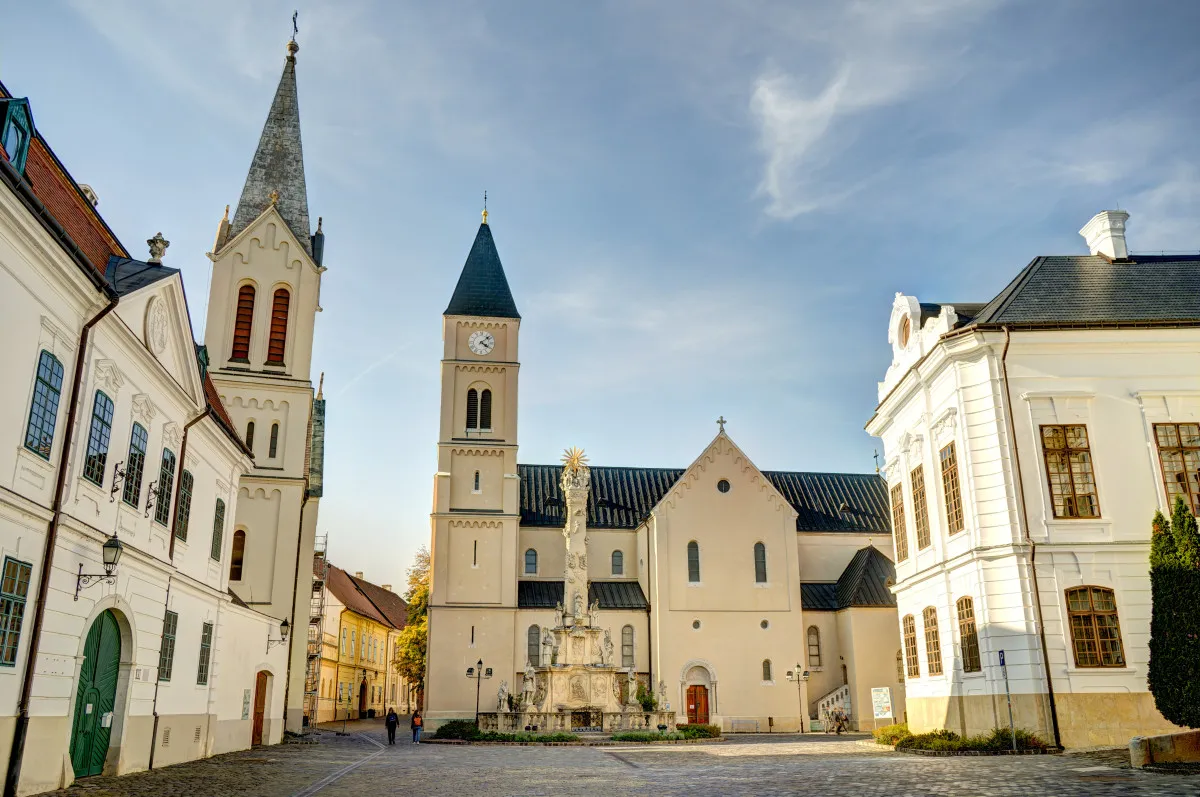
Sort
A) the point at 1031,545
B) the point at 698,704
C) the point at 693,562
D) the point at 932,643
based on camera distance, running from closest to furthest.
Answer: the point at 1031,545, the point at 932,643, the point at 698,704, the point at 693,562

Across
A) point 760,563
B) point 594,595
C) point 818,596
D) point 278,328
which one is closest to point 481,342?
point 594,595

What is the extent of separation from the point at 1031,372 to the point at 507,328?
3407cm

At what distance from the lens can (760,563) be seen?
49.8 m

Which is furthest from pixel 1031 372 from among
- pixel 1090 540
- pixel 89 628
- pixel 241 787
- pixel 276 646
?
pixel 276 646

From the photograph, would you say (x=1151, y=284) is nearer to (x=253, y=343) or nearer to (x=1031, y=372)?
(x=1031, y=372)

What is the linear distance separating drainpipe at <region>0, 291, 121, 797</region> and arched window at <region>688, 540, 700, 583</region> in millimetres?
37115

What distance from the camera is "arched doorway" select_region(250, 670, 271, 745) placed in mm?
31087

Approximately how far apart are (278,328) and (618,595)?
23822 mm

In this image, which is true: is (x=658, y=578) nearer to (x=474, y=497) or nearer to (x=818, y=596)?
(x=818, y=596)

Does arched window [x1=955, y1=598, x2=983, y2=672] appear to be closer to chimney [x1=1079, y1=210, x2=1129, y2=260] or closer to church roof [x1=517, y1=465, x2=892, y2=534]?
chimney [x1=1079, y1=210, x2=1129, y2=260]

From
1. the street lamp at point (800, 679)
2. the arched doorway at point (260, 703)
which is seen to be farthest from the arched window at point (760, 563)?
the arched doorway at point (260, 703)

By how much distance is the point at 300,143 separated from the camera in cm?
4122

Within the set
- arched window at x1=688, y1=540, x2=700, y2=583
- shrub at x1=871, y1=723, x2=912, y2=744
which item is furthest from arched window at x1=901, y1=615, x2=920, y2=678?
arched window at x1=688, y1=540, x2=700, y2=583

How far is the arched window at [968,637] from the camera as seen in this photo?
22969mm
